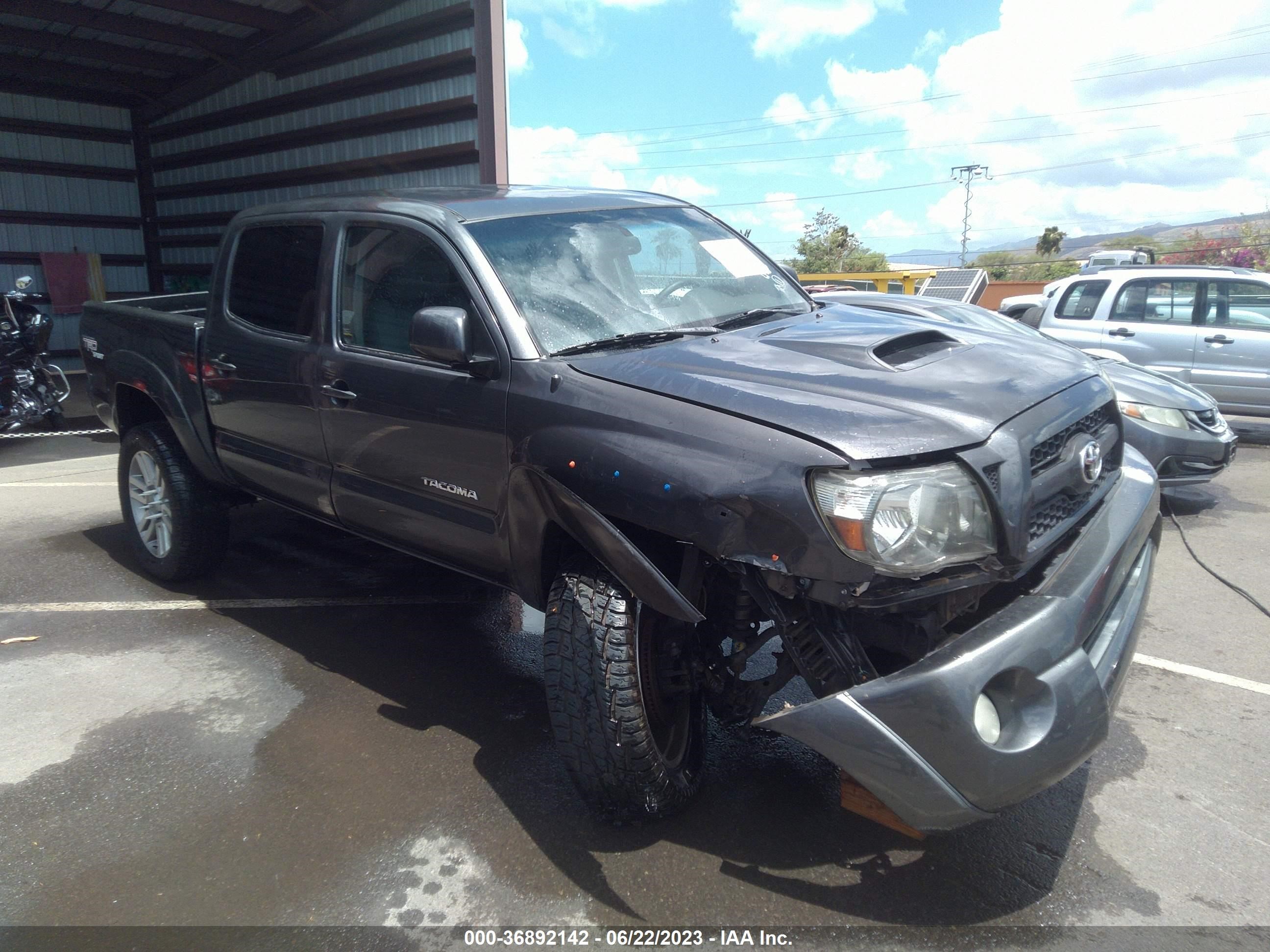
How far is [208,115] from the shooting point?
54.6 feet

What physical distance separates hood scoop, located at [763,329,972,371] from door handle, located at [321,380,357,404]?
1.58 meters

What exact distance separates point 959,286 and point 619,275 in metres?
12.0

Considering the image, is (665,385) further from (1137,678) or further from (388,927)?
(1137,678)

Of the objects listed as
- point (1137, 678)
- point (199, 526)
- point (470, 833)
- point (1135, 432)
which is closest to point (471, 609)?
point (199, 526)

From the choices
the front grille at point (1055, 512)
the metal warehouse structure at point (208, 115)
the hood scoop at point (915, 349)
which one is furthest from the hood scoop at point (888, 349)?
the metal warehouse structure at point (208, 115)

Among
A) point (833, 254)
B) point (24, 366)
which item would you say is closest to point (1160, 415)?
point (24, 366)

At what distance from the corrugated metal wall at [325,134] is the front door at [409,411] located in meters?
7.82

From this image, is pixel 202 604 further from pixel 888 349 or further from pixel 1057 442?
pixel 1057 442

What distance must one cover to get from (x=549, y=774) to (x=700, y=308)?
1727 millimetres

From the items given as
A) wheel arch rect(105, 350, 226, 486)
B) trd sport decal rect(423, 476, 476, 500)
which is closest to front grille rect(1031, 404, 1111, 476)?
trd sport decal rect(423, 476, 476, 500)

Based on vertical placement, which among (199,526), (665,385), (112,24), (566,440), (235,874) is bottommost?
(235,874)

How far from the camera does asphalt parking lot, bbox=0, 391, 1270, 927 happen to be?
259 centimetres

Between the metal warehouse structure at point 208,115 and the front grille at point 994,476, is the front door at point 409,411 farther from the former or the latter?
the metal warehouse structure at point 208,115

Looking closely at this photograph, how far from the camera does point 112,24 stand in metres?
13.0
